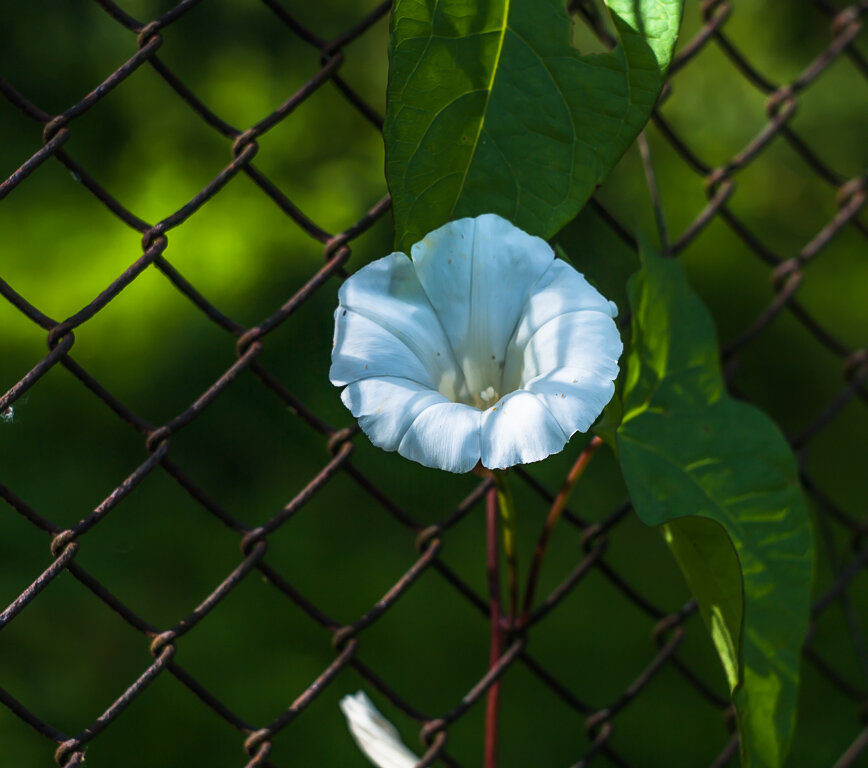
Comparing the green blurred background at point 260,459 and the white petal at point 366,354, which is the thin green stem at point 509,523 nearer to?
the white petal at point 366,354

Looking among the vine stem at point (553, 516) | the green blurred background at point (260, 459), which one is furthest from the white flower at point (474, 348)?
the green blurred background at point (260, 459)

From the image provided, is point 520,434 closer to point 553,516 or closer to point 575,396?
point 575,396

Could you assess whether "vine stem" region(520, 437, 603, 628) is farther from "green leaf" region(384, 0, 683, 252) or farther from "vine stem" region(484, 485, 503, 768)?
"green leaf" region(384, 0, 683, 252)

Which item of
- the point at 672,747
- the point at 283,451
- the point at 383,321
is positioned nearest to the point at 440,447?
the point at 383,321

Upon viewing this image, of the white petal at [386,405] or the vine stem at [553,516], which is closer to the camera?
the white petal at [386,405]

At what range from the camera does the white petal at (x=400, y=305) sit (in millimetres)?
621

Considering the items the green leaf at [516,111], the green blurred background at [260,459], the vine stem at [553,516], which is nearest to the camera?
the green leaf at [516,111]

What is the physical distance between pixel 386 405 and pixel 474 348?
0.11m

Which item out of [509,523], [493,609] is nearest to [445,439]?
Result: [509,523]

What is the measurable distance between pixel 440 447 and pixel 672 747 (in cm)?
151

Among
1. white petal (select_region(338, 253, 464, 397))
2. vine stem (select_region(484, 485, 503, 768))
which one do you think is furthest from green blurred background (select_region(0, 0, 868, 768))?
white petal (select_region(338, 253, 464, 397))

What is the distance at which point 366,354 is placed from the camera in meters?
0.60

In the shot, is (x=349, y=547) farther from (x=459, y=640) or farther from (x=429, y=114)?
(x=429, y=114)

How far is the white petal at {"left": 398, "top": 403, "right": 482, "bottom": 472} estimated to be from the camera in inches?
21.9
